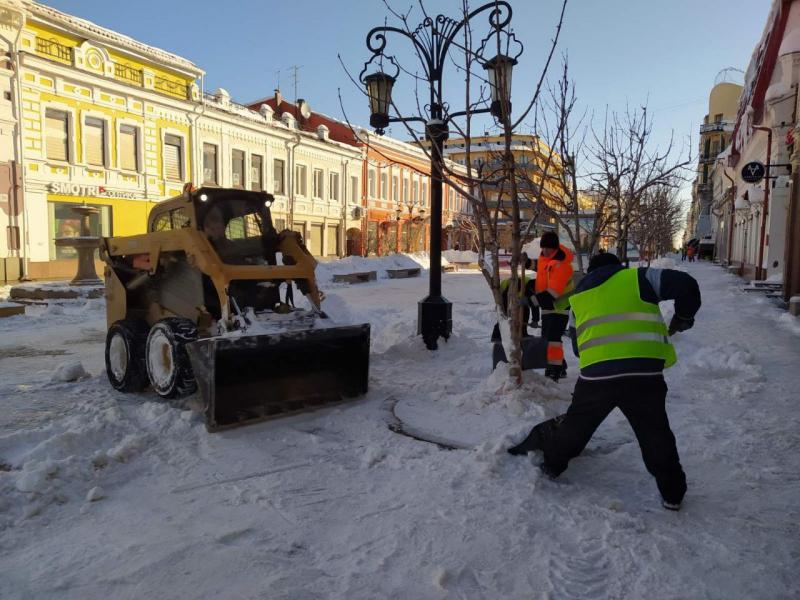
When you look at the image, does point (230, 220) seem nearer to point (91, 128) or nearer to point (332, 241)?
point (91, 128)

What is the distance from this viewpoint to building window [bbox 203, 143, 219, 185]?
24781mm

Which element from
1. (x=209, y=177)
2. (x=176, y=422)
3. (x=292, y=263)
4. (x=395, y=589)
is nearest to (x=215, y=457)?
(x=176, y=422)

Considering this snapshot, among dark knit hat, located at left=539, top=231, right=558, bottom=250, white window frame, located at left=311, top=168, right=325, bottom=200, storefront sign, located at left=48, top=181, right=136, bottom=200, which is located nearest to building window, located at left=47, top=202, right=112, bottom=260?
storefront sign, located at left=48, top=181, right=136, bottom=200

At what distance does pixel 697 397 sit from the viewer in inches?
218

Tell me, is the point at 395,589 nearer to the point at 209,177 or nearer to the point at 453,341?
the point at 453,341

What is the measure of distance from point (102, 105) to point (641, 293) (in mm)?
21796

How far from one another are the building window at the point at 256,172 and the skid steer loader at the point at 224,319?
864 inches

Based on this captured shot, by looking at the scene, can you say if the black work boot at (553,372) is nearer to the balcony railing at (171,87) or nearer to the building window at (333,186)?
the balcony railing at (171,87)

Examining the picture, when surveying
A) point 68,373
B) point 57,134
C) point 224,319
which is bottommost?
point 68,373

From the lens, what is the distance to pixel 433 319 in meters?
7.82

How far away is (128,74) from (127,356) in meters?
19.5

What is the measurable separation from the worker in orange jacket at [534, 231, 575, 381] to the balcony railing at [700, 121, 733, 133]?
6127cm

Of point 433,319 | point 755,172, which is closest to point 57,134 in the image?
point 433,319

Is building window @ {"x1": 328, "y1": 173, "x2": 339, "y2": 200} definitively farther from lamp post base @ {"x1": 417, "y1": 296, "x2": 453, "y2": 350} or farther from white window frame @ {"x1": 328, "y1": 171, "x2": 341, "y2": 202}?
lamp post base @ {"x1": 417, "y1": 296, "x2": 453, "y2": 350}
